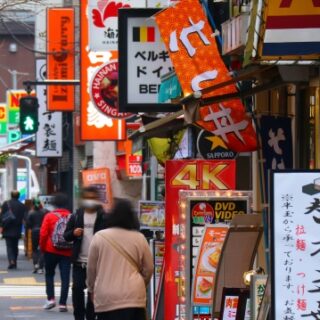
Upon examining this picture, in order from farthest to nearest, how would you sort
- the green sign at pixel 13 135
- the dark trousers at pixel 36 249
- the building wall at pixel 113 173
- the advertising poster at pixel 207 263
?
1. the green sign at pixel 13 135
2. the building wall at pixel 113 173
3. the dark trousers at pixel 36 249
4. the advertising poster at pixel 207 263

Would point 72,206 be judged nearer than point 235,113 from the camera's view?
No

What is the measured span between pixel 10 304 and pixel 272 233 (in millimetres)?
10835

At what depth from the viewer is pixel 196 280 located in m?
10.4

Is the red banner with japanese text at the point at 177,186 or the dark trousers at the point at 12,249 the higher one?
the red banner with japanese text at the point at 177,186

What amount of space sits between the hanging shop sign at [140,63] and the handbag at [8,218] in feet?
39.9

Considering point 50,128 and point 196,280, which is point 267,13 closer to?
point 196,280

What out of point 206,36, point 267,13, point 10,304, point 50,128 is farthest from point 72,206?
point 267,13

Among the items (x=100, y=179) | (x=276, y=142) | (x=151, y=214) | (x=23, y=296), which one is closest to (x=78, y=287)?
(x=151, y=214)

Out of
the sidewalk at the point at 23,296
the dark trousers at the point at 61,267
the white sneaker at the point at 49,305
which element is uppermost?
the dark trousers at the point at 61,267

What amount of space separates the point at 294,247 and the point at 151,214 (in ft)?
21.5

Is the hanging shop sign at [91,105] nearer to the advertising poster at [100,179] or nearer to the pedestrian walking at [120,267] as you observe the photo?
the advertising poster at [100,179]

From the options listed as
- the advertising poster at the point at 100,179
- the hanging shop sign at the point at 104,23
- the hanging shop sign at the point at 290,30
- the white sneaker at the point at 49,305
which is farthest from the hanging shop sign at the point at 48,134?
the hanging shop sign at the point at 290,30

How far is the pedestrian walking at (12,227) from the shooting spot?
25.7 meters

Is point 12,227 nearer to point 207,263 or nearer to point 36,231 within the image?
point 36,231
